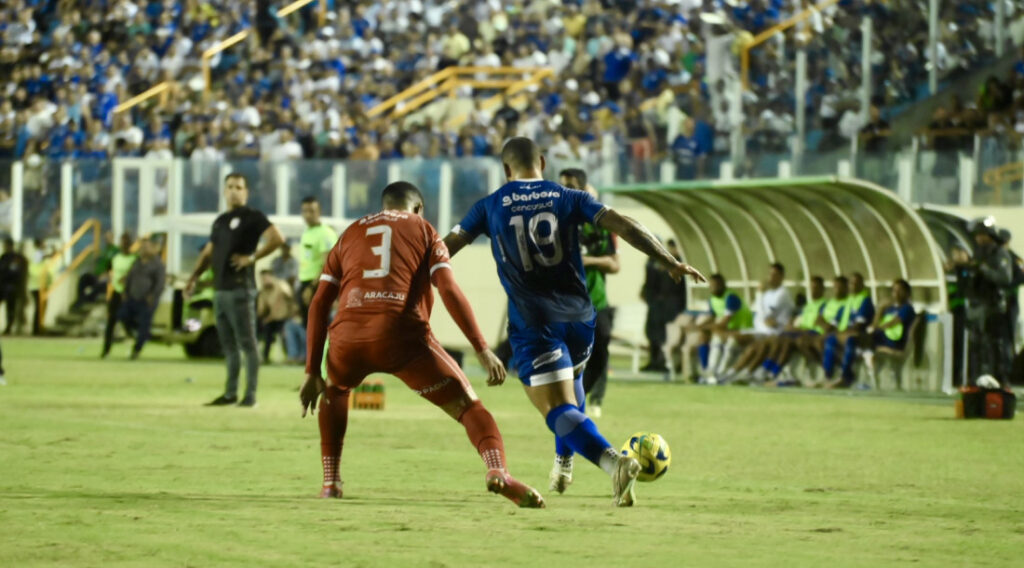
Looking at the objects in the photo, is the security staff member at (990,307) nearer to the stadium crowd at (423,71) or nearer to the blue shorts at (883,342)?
the blue shorts at (883,342)

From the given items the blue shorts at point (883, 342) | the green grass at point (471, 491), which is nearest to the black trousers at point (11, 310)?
the green grass at point (471, 491)

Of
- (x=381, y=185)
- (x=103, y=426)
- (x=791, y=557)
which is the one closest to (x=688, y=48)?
(x=381, y=185)

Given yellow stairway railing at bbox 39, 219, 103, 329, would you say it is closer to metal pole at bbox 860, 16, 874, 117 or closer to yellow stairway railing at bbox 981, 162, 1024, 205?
metal pole at bbox 860, 16, 874, 117

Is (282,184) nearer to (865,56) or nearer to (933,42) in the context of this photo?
(865,56)

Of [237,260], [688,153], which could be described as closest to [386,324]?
[237,260]

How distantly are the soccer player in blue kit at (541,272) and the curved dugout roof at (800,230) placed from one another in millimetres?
12727

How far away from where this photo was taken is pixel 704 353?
24516mm

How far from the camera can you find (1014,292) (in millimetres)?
21094

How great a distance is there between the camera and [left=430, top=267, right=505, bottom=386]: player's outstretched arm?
8727 millimetres

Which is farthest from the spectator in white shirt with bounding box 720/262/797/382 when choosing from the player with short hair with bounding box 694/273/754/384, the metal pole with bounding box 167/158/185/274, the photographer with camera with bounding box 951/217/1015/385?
the metal pole with bounding box 167/158/185/274

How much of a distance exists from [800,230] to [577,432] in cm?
1550

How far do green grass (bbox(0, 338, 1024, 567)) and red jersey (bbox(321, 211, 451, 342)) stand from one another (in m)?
0.88

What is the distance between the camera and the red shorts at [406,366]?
9.12 metres

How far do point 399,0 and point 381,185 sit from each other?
9.68m
